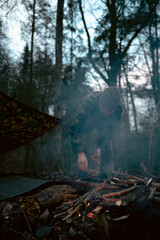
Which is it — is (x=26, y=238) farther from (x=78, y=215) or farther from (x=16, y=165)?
(x=16, y=165)

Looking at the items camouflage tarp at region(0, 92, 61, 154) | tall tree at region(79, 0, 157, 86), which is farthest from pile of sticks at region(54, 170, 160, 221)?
tall tree at region(79, 0, 157, 86)

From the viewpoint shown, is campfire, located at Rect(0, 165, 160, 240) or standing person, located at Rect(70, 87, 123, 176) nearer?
campfire, located at Rect(0, 165, 160, 240)

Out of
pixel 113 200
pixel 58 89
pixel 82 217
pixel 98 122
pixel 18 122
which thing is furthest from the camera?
pixel 58 89

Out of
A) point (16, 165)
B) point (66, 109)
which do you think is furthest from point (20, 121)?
point (16, 165)

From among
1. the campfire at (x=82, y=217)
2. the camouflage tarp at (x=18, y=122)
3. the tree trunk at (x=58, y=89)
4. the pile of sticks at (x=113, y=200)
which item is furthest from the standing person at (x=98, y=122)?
the tree trunk at (x=58, y=89)

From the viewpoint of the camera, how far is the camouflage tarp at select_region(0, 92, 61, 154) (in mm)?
2260

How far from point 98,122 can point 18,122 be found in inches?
61.3

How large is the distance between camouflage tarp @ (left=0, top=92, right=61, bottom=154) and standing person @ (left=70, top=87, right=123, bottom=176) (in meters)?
0.65

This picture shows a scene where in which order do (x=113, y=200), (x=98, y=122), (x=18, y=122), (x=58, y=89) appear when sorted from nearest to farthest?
(x=113, y=200)
(x=18, y=122)
(x=98, y=122)
(x=58, y=89)

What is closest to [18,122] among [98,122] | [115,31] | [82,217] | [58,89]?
[98,122]

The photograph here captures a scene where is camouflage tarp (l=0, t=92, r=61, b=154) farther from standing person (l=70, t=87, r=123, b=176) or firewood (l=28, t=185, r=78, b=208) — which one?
firewood (l=28, t=185, r=78, b=208)

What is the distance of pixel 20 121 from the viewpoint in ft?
8.63

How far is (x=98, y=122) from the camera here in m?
2.90

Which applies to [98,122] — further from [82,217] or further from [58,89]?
[58,89]
